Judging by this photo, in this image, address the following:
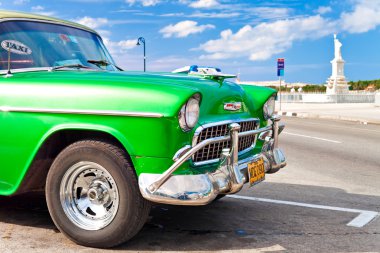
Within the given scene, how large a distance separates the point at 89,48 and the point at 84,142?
179 centimetres

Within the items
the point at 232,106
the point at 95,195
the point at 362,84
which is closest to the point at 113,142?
the point at 95,195

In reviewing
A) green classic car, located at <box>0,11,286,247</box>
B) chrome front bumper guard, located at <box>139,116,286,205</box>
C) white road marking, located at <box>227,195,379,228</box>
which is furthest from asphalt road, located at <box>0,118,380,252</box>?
chrome front bumper guard, located at <box>139,116,286,205</box>

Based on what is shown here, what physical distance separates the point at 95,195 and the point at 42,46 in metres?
1.53

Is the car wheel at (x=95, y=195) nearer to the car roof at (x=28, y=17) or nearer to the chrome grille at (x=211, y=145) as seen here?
the chrome grille at (x=211, y=145)

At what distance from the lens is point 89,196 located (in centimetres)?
371

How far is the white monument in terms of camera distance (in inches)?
1978

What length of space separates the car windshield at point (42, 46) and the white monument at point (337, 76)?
47.5 m

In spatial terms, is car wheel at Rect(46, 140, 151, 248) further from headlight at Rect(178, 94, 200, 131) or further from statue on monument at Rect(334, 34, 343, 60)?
statue on monument at Rect(334, 34, 343, 60)

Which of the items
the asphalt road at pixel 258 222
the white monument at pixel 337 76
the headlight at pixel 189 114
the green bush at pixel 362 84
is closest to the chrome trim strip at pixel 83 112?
the headlight at pixel 189 114

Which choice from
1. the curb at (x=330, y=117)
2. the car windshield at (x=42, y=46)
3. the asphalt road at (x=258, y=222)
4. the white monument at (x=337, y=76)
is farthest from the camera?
the white monument at (x=337, y=76)

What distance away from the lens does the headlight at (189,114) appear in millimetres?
3465

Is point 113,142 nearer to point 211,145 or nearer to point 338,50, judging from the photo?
point 211,145

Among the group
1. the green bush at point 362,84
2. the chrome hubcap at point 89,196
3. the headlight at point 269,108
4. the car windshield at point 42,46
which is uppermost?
the green bush at point 362,84

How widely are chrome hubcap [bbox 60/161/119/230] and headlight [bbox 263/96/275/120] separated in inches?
73.1
